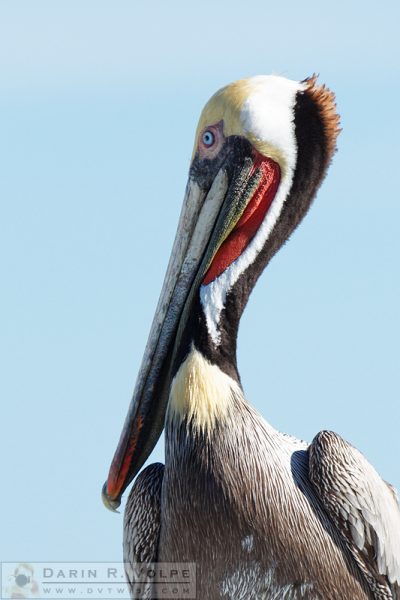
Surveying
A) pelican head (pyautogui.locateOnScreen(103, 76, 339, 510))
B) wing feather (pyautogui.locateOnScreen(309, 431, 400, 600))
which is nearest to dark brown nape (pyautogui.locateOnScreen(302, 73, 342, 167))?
pelican head (pyautogui.locateOnScreen(103, 76, 339, 510))

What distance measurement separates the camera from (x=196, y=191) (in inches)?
376

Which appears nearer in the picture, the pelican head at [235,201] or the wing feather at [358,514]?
the wing feather at [358,514]

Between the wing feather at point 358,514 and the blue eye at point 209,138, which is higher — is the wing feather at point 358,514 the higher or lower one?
the lower one

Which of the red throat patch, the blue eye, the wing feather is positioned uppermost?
the blue eye

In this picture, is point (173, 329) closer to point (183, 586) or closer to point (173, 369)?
point (173, 369)

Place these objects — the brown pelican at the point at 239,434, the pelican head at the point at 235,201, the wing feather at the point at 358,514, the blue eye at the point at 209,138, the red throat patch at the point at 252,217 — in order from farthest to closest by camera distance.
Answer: the blue eye at the point at 209,138
the red throat patch at the point at 252,217
the pelican head at the point at 235,201
the wing feather at the point at 358,514
the brown pelican at the point at 239,434

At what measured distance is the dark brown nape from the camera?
9242 mm

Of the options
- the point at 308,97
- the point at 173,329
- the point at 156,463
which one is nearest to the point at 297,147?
the point at 308,97

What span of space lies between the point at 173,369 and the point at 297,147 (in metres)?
1.40

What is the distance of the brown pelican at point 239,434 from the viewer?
8859mm

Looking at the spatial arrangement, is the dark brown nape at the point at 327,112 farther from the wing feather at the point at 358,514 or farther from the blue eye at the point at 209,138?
the wing feather at the point at 358,514

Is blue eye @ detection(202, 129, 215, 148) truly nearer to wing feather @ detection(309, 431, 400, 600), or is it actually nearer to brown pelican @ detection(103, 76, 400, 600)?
brown pelican @ detection(103, 76, 400, 600)

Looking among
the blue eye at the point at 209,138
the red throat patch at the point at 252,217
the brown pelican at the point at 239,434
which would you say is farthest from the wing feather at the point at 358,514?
the blue eye at the point at 209,138

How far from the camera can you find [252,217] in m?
9.34
